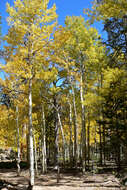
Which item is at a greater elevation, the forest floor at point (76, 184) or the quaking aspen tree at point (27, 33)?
Result: the quaking aspen tree at point (27, 33)

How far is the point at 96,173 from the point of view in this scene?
1066 cm

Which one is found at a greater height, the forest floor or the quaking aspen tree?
the quaking aspen tree

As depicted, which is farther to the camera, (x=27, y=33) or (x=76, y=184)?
(x=76, y=184)

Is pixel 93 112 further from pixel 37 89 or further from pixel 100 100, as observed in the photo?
pixel 37 89

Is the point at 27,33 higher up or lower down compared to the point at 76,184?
higher up

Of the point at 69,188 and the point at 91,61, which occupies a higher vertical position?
the point at 91,61

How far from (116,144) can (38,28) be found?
5.75 meters

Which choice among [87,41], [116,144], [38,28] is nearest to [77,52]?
[87,41]

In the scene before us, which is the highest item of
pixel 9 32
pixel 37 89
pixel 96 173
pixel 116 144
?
pixel 9 32

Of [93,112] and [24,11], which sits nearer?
[24,11]

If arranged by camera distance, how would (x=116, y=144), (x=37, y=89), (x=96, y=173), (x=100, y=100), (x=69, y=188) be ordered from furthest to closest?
1. (x=37, y=89)
2. (x=96, y=173)
3. (x=100, y=100)
4. (x=69, y=188)
5. (x=116, y=144)

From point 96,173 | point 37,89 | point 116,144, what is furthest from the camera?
point 37,89

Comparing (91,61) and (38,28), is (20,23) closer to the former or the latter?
(38,28)

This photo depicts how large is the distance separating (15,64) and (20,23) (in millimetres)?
1780
